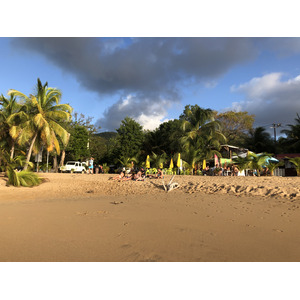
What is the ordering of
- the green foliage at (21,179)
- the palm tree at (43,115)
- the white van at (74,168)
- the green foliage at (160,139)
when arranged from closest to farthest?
the green foliage at (21,179), the palm tree at (43,115), the white van at (74,168), the green foliage at (160,139)

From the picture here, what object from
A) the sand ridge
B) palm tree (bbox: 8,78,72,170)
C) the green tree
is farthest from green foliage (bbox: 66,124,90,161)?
the sand ridge

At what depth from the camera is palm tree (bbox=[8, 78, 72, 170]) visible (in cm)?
1675

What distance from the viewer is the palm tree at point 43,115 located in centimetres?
1675

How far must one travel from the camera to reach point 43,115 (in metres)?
17.4

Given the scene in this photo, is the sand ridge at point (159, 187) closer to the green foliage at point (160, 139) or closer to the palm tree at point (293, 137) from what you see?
the green foliage at point (160, 139)

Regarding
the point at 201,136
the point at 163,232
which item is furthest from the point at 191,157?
the point at 163,232

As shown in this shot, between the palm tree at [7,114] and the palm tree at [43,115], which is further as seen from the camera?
the palm tree at [7,114]

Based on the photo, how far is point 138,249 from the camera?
3213 mm

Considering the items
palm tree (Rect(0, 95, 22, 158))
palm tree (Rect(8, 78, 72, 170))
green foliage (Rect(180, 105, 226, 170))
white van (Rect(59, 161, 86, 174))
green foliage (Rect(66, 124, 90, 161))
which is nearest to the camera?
palm tree (Rect(8, 78, 72, 170))

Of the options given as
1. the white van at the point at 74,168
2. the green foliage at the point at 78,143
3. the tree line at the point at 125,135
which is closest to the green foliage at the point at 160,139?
the tree line at the point at 125,135

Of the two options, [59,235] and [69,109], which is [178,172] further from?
[59,235]

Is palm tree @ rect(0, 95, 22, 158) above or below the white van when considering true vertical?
above

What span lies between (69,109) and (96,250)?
54.3ft

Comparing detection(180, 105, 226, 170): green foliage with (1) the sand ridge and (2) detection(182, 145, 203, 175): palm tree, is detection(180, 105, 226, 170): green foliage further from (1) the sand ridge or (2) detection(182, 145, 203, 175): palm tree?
(1) the sand ridge
